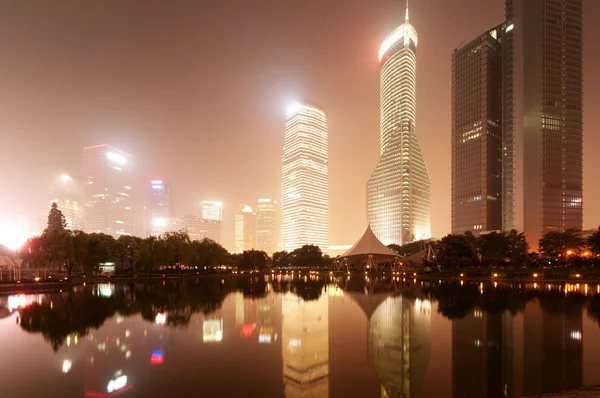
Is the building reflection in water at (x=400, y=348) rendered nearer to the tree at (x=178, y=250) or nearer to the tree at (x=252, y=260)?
the tree at (x=178, y=250)

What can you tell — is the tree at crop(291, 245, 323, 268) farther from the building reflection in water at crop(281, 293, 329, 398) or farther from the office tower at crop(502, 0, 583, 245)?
the building reflection in water at crop(281, 293, 329, 398)

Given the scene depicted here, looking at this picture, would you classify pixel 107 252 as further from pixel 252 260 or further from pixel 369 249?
Answer: pixel 369 249

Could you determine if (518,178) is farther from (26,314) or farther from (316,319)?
(26,314)

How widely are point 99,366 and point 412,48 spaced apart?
201 m

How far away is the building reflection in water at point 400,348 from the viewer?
10344 mm

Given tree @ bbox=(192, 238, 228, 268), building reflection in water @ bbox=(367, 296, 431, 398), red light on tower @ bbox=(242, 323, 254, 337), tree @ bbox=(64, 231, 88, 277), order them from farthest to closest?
tree @ bbox=(192, 238, 228, 268), tree @ bbox=(64, 231, 88, 277), red light on tower @ bbox=(242, 323, 254, 337), building reflection in water @ bbox=(367, 296, 431, 398)

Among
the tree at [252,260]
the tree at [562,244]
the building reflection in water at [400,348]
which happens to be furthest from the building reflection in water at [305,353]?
the tree at [252,260]

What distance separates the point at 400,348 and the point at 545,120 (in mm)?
125110

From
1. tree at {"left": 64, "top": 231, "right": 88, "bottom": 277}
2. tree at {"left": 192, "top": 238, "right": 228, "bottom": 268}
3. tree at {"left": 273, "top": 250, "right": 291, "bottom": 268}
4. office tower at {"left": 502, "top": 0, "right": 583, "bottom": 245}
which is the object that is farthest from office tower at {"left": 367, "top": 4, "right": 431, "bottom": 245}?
tree at {"left": 64, "top": 231, "right": 88, "bottom": 277}

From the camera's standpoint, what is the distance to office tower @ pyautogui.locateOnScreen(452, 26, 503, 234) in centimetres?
13400

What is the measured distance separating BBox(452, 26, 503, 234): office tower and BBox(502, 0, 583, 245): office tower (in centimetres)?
1319

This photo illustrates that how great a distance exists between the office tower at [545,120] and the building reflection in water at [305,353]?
109m

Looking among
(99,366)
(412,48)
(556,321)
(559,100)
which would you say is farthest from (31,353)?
(412,48)

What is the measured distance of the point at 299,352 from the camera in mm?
13859
